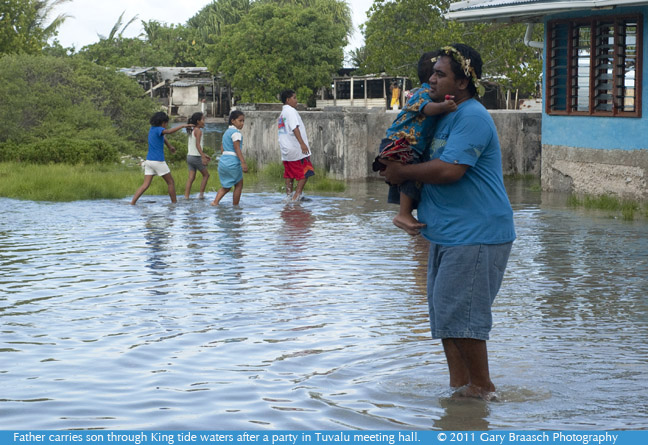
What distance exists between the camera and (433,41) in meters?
34.6

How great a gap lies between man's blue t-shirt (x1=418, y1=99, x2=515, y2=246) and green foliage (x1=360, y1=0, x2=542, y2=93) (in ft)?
89.1

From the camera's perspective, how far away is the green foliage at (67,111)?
917 inches

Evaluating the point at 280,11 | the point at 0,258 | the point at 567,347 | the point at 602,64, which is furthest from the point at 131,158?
the point at 280,11

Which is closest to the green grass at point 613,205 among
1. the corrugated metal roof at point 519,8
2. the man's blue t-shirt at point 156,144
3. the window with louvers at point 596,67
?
the window with louvers at point 596,67

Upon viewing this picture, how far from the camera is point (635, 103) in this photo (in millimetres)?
14633

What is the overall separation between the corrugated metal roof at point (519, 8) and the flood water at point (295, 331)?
11.0ft

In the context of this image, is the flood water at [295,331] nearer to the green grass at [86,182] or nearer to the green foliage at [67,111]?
the green grass at [86,182]

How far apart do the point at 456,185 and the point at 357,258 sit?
530cm

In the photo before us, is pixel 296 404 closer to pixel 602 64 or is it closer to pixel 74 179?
pixel 602 64

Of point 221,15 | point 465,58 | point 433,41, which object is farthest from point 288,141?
point 221,15

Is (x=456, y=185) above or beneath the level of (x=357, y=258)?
above

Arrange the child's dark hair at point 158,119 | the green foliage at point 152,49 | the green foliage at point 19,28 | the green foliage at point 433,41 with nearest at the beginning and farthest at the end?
the child's dark hair at point 158,119
the green foliage at point 433,41
the green foliage at point 19,28
the green foliage at point 152,49

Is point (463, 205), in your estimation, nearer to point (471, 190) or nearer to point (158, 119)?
point (471, 190)

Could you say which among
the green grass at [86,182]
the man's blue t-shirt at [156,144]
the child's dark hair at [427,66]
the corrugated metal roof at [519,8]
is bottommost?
the green grass at [86,182]
